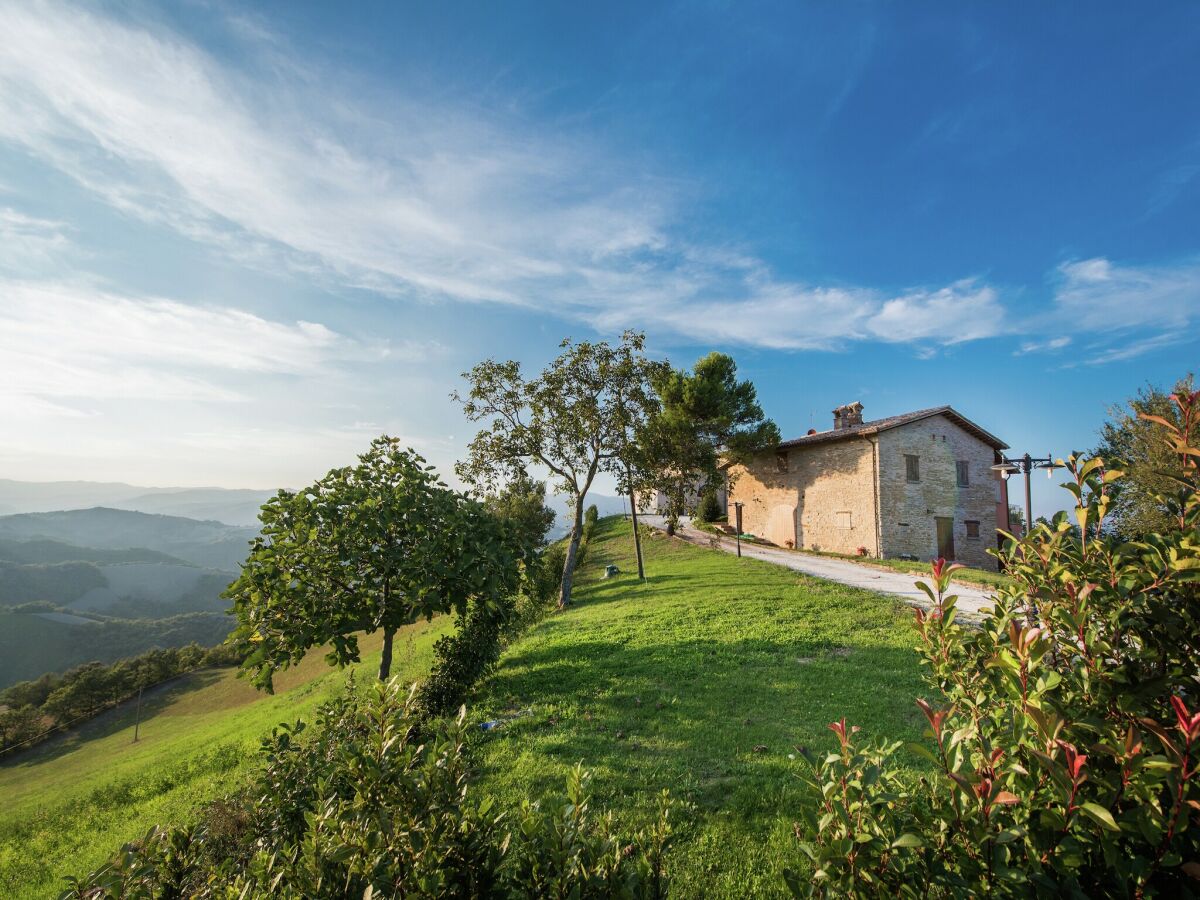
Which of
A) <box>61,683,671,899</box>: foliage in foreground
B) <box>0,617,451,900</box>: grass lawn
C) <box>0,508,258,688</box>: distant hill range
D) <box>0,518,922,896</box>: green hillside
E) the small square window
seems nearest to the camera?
<box>61,683,671,899</box>: foliage in foreground

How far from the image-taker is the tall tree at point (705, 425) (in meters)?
28.9

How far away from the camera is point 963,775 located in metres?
1.81

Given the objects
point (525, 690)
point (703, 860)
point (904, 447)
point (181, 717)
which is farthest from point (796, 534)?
point (181, 717)

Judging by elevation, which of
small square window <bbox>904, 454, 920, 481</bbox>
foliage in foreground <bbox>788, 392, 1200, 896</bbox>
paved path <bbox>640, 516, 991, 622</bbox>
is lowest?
paved path <bbox>640, 516, 991, 622</bbox>

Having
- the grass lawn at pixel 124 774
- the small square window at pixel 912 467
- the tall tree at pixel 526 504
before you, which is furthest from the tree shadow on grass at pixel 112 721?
the small square window at pixel 912 467

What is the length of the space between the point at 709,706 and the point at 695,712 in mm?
334

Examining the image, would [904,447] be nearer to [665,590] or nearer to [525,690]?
[665,590]

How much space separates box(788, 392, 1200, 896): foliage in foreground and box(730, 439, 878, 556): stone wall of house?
93.1 feet

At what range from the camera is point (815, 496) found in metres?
31.3

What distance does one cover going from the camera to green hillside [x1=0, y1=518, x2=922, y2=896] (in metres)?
5.73

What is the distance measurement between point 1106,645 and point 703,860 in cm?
438

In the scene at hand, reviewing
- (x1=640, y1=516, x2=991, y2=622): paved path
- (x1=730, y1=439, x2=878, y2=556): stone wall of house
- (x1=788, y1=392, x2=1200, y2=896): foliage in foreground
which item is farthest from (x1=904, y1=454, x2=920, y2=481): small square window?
(x1=788, y1=392, x2=1200, y2=896): foliage in foreground

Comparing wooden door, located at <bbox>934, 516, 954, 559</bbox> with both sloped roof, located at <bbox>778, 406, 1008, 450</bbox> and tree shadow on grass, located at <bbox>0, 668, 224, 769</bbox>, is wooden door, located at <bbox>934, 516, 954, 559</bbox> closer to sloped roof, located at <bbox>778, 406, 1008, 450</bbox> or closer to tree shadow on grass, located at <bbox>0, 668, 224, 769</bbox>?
sloped roof, located at <bbox>778, 406, 1008, 450</bbox>

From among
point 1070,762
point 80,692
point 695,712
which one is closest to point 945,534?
point 695,712
